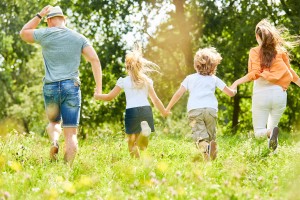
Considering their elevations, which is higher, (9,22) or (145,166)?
(9,22)

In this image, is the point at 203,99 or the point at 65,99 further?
the point at 203,99

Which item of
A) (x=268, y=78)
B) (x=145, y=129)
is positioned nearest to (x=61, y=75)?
(x=145, y=129)

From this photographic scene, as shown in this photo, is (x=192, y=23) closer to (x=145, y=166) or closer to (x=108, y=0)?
(x=108, y=0)

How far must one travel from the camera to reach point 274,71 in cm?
820

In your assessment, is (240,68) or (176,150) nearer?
(176,150)

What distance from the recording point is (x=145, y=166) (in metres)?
5.60

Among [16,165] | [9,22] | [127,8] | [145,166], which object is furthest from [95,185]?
[9,22]

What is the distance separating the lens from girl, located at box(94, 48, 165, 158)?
24.5 ft

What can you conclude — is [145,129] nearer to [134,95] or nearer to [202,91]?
[134,95]

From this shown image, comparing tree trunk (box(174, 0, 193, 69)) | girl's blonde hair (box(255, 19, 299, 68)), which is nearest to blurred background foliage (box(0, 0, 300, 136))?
tree trunk (box(174, 0, 193, 69))

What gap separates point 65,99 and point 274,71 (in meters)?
3.28

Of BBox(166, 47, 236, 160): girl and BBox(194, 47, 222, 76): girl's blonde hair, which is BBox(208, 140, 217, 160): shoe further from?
BBox(194, 47, 222, 76): girl's blonde hair

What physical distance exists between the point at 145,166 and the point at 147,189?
2.94 ft

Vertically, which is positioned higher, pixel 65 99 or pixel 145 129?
pixel 65 99
